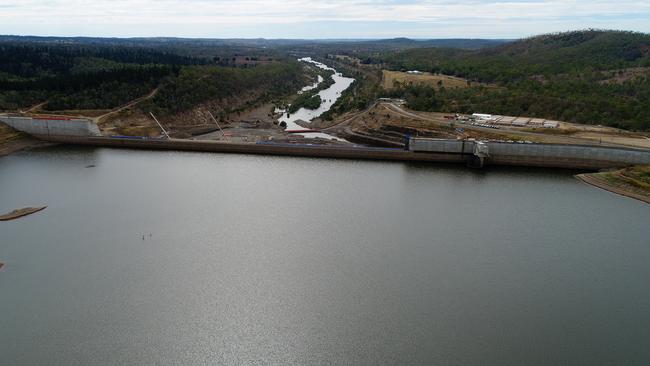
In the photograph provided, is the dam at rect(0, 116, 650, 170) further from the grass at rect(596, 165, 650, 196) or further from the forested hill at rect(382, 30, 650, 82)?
the forested hill at rect(382, 30, 650, 82)

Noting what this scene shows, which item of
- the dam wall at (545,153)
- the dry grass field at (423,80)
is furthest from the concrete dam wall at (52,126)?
the dry grass field at (423,80)

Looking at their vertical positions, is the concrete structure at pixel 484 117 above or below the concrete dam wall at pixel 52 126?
above

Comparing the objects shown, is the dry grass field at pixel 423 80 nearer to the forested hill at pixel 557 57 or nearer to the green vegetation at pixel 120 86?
the forested hill at pixel 557 57

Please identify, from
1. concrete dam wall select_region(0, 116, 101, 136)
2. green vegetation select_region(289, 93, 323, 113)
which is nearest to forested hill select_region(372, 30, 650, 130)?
green vegetation select_region(289, 93, 323, 113)

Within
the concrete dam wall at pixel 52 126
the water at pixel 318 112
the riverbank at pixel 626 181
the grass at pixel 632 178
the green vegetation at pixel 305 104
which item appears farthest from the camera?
the green vegetation at pixel 305 104

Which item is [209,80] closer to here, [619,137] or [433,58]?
[619,137]
